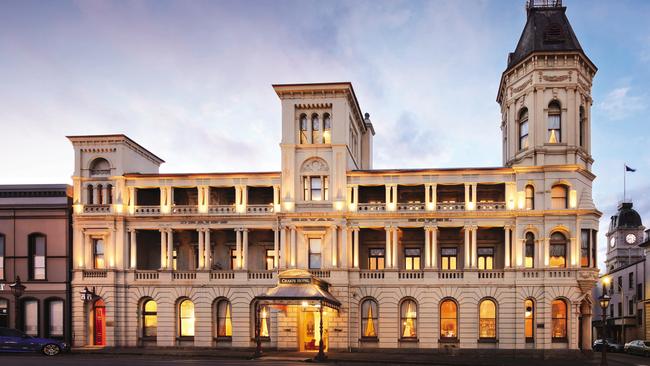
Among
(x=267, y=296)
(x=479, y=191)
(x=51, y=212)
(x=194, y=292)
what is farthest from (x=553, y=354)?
(x=51, y=212)

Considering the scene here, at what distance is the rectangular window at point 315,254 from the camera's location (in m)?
42.0

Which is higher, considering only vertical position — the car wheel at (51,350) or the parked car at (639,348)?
the car wheel at (51,350)

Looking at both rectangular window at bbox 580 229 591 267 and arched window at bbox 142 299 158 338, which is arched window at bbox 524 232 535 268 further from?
arched window at bbox 142 299 158 338

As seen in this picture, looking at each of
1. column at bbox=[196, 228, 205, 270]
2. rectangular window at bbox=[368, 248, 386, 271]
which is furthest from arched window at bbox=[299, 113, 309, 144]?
column at bbox=[196, 228, 205, 270]

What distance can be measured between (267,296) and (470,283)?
1448 centimetres

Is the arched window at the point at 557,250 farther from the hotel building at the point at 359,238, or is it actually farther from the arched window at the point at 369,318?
the arched window at the point at 369,318

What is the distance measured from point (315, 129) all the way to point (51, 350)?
23476mm

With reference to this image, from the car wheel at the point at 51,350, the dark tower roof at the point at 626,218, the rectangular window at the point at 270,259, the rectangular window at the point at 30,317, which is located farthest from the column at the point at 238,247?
the dark tower roof at the point at 626,218

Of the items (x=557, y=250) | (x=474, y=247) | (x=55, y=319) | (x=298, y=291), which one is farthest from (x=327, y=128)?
(x=55, y=319)

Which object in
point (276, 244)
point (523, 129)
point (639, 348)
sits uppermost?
point (523, 129)

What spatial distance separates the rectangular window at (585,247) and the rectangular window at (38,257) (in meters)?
39.4

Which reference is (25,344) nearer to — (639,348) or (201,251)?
(201,251)

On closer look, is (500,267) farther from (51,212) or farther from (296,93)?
(51,212)

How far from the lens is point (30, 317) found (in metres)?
43.4
